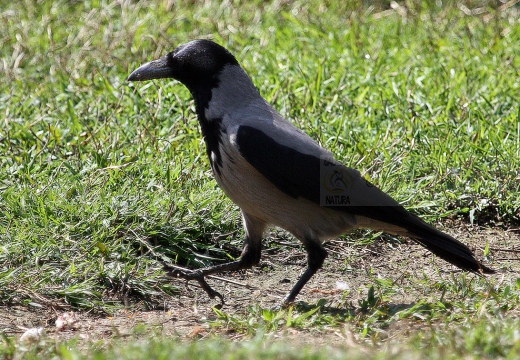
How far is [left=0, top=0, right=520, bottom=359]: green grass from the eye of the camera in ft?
13.9

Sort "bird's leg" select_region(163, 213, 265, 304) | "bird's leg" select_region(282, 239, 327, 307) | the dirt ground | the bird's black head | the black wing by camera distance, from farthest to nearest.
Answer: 1. the bird's black head
2. "bird's leg" select_region(163, 213, 265, 304)
3. "bird's leg" select_region(282, 239, 327, 307)
4. the black wing
5. the dirt ground

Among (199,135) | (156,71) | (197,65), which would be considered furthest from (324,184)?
(199,135)

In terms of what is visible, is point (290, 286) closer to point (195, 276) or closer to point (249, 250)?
point (249, 250)

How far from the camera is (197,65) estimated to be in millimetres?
4641

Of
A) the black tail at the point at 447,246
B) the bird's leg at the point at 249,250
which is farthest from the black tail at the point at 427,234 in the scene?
the bird's leg at the point at 249,250

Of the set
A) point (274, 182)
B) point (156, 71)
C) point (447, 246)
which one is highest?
point (156, 71)

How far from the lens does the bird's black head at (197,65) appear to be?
15.2 ft

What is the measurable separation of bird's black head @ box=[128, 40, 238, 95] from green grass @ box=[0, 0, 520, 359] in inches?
29.0

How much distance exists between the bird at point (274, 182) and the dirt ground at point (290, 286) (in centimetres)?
20

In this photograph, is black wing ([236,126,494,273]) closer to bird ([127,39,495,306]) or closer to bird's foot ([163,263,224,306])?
bird ([127,39,495,306])

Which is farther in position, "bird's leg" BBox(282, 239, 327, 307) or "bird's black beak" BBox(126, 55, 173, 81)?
"bird's black beak" BBox(126, 55, 173, 81)

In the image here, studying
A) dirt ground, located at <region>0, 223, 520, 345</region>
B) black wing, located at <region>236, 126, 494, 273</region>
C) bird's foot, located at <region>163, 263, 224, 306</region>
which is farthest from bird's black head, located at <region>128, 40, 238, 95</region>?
dirt ground, located at <region>0, 223, 520, 345</region>

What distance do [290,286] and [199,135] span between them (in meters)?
1.67

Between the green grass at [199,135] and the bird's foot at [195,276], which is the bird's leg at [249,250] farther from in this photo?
the green grass at [199,135]
